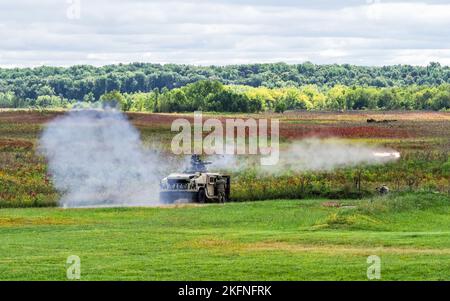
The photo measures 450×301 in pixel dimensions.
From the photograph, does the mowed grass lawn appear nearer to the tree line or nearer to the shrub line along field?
A: the shrub line along field

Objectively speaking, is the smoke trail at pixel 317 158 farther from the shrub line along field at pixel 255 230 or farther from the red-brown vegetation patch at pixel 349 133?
the red-brown vegetation patch at pixel 349 133

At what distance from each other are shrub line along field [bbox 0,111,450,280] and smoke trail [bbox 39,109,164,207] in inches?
49.8

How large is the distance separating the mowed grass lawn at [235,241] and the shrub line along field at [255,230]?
0.03 m

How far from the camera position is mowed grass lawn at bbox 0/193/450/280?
25234 mm

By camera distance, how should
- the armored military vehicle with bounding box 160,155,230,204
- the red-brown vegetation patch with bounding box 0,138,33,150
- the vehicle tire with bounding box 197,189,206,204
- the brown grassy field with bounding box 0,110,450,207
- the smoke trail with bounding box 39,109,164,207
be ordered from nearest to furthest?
the armored military vehicle with bounding box 160,155,230,204
the vehicle tire with bounding box 197,189,206,204
the brown grassy field with bounding box 0,110,450,207
the smoke trail with bounding box 39,109,164,207
the red-brown vegetation patch with bounding box 0,138,33,150

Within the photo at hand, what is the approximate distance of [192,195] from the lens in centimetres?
4744

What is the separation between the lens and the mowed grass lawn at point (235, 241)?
25234 mm

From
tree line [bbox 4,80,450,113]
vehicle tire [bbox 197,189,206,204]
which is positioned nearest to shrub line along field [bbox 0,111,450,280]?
vehicle tire [bbox 197,189,206,204]

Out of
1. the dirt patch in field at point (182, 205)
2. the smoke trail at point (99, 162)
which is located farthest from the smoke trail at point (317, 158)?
the dirt patch in field at point (182, 205)

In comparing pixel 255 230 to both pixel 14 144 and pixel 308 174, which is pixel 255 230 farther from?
pixel 14 144
